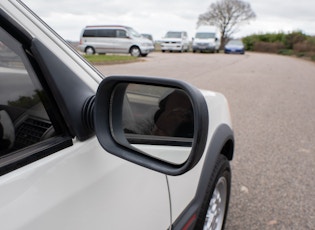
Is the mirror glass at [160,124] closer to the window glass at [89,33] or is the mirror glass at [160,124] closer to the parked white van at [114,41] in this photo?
the parked white van at [114,41]

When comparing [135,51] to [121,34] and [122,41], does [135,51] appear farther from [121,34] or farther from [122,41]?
[121,34]

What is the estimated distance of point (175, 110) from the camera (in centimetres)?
129

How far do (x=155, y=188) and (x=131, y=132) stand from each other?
1.04 ft

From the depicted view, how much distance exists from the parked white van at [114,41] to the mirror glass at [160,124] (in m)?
21.0

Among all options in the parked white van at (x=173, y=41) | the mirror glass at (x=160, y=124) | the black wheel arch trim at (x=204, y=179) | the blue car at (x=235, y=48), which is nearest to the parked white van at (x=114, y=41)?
the parked white van at (x=173, y=41)

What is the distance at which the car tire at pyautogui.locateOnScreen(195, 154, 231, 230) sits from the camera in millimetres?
1982

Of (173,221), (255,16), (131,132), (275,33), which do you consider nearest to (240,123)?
(173,221)

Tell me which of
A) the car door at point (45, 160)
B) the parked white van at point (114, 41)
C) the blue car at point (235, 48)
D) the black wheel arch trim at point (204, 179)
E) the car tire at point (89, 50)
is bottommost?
the blue car at point (235, 48)

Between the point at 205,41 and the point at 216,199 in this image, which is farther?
the point at 205,41

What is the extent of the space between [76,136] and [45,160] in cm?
14

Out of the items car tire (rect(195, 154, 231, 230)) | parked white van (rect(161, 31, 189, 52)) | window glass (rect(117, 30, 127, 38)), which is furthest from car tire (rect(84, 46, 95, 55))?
car tire (rect(195, 154, 231, 230))

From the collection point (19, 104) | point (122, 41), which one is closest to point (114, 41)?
point (122, 41)

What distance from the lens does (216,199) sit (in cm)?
225

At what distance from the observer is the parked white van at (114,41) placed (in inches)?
866
